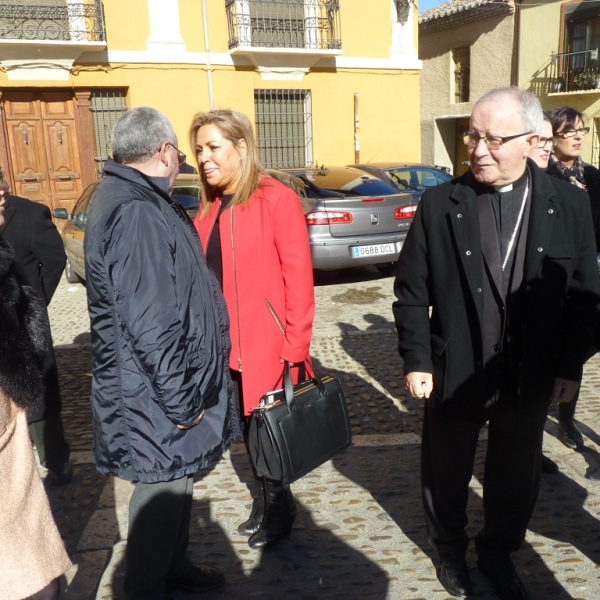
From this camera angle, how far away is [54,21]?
13.3 metres

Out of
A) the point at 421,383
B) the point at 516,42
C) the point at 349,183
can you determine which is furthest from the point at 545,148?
the point at 516,42

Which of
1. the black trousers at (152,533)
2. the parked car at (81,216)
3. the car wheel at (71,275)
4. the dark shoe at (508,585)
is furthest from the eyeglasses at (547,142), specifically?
the car wheel at (71,275)

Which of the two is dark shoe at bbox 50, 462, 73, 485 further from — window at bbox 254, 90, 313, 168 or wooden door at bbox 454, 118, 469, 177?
wooden door at bbox 454, 118, 469, 177

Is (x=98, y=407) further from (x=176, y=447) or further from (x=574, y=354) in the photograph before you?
(x=574, y=354)

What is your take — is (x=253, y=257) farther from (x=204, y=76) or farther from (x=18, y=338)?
(x=204, y=76)

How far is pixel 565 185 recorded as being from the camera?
2.51 metres

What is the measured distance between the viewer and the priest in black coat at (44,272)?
3.52m

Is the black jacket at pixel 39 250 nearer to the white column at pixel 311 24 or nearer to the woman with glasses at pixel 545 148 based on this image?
the woman with glasses at pixel 545 148

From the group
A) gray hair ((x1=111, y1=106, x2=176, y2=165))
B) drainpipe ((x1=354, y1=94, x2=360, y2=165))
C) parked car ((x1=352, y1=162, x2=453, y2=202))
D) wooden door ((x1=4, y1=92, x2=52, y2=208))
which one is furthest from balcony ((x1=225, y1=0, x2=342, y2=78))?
gray hair ((x1=111, y1=106, x2=176, y2=165))

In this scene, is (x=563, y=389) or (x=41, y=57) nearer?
(x=563, y=389)

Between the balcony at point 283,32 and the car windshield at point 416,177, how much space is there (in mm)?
5711

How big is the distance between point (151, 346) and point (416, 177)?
8949 mm

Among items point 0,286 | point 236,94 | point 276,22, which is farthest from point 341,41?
point 0,286

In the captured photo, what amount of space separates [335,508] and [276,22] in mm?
14140
